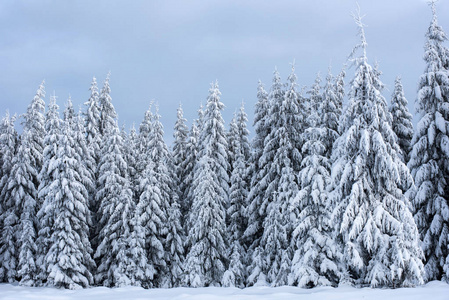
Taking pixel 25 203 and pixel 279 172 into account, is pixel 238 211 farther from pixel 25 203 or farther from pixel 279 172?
pixel 25 203

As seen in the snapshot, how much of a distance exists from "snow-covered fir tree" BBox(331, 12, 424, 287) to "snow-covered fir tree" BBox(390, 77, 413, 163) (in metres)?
11.4

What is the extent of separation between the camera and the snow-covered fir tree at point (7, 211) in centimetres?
3619

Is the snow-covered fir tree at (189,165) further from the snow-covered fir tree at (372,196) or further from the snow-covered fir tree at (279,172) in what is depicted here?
the snow-covered fir tree at (372,196)

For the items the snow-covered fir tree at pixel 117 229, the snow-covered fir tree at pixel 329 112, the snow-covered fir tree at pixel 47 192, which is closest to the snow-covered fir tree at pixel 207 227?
the snow-covered fir tree at pixel 117 229

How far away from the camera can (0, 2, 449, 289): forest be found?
19.7 m

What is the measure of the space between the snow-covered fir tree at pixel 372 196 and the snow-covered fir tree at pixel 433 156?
4.21 meters

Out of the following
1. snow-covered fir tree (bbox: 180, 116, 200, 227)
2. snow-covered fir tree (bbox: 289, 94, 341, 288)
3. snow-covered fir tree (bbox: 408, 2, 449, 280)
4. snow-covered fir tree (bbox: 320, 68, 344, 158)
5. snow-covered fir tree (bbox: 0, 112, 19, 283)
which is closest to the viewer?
snow-covered fir tree (bbox: 408, 2, 449, 280)

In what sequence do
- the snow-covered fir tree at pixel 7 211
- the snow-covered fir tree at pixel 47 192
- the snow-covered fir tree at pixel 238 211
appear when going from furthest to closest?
the snow-covered fir tree at pixel 7 211 → the snow-covered fir tree at pixel 47 192 → the snow-covered fir tree at pixel 238 211

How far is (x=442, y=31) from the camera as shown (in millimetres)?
25281

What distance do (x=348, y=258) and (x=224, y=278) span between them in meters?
12.9

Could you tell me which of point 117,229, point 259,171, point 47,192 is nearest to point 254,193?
point 259,171

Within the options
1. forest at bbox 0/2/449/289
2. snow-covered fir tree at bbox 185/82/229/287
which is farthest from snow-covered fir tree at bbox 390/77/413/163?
snow-covered fir tree at bbox 185/82/229/287

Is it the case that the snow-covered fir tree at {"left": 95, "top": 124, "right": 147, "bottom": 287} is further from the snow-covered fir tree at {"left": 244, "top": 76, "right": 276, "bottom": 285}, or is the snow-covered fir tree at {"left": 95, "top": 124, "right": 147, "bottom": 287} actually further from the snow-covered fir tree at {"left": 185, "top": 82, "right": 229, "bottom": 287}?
the snow-covered fir tree at {"left": 244, "top": 76, "right": 276, "bottom": 285}

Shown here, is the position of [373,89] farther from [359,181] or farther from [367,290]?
[367,290]
